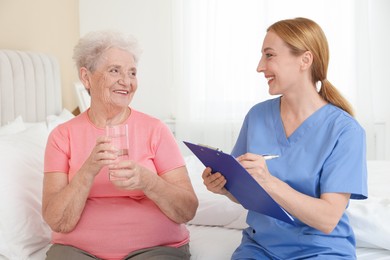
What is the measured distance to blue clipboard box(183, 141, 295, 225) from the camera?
1.33 meters

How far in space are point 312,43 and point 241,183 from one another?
488 millimetres

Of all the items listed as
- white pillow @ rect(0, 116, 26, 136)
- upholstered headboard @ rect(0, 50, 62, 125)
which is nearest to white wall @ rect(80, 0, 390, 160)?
upholstered headboard @ rect(0, 50, 62, 125)

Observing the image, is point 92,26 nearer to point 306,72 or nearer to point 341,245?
point 306,72

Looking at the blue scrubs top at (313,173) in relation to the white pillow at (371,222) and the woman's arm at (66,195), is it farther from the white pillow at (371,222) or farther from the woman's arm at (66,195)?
the woman's arm at (66,195)

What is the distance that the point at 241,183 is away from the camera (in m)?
1.42

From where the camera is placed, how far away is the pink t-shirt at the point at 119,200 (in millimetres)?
1674

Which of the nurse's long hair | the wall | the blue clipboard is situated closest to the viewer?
the blue clipboard

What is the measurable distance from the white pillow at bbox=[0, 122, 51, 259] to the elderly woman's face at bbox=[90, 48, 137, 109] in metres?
0.45

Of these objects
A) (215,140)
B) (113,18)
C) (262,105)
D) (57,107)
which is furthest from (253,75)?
(262,105)

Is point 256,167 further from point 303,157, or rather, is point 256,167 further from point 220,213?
point 220,213

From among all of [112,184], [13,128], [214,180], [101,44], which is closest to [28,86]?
[13,128]

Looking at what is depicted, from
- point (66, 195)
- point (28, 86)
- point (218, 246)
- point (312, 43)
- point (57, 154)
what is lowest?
point (218, 246)

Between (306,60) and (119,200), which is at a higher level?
(306,60)

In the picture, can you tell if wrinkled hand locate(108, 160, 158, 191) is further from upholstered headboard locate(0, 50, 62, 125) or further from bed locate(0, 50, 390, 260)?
upholstered headboard locate(0, 50, 62, 125)
